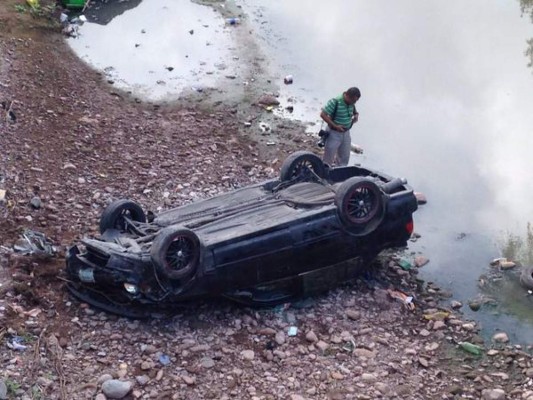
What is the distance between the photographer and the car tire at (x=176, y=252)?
7.04 m

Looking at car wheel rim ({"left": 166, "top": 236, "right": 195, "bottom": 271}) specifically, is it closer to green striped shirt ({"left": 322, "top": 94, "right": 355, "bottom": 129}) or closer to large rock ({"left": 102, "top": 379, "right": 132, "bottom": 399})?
large rock ({"left": 102, "top": 379, "right": 132, "bottom": 399})

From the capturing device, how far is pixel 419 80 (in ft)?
47.3

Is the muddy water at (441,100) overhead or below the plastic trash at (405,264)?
overhead

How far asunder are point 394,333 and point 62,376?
345cm

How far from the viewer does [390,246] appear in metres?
8.52

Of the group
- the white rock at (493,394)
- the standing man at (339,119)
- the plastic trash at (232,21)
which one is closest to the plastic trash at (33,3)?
the plastic trash at (232,21)

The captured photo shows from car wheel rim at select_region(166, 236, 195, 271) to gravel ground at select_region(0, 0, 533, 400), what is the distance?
74 cm

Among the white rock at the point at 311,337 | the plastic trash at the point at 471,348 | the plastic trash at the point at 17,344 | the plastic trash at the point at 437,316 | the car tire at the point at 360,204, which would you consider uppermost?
the car tire at the point at 360,204

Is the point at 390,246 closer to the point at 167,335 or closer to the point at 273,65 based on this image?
the point at 167,335

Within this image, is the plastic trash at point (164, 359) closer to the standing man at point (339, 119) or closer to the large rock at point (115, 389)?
the large rock at point (115, 389)

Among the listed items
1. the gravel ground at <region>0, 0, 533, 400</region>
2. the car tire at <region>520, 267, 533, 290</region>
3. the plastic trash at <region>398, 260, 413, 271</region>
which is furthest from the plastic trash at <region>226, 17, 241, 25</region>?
the car tire at <region>520, 267, 533, 290</region>

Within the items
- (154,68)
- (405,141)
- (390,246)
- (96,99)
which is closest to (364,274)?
(390,246)

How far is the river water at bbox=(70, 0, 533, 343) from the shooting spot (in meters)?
10.2

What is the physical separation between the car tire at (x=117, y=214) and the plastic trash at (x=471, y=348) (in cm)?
377
